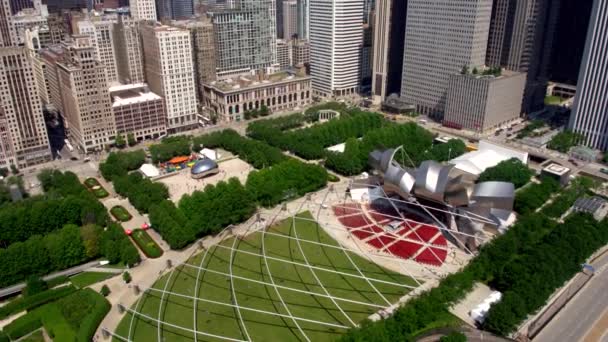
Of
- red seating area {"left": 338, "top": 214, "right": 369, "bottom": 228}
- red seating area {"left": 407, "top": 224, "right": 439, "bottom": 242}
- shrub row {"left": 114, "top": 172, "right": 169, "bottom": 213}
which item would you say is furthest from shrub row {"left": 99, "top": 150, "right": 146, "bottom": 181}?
red seating area {"left": 407, "top": 224, "right": 439, "bottom": 242}

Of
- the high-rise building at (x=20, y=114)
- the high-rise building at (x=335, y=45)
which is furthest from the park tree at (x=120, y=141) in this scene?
the high-rise building at (x=335, y=45)

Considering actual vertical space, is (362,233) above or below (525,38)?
A: below

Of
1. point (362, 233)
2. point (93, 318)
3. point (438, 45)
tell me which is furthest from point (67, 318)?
point (438, 45)

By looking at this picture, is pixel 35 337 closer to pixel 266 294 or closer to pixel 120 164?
pixel 266 294

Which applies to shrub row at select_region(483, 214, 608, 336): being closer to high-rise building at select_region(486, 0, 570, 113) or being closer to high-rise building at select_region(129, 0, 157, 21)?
high-rise building at select_region(486, 0, 570, 113)

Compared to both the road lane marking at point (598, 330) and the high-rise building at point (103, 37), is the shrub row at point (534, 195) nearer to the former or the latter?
the road lane marking at point (598, 330)

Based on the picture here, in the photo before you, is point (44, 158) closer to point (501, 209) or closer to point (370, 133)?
point (370, 133)
